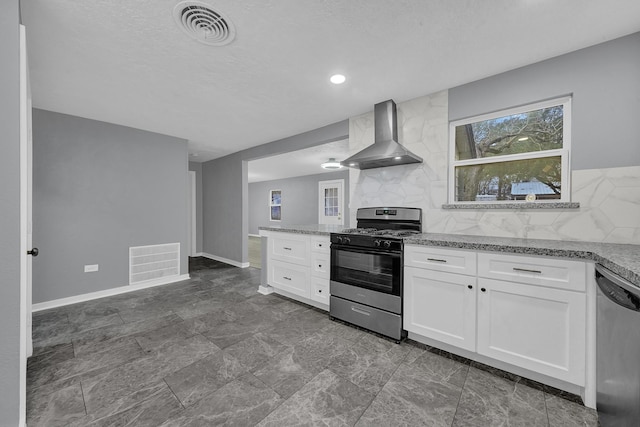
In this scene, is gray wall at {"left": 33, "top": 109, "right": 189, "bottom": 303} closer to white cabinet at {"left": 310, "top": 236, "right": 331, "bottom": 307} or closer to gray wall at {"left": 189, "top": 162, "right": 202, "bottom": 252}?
gray wall at {"left": 189, "top": 162, "right": 202, "bottom": 252}

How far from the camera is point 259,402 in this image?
1.54 m

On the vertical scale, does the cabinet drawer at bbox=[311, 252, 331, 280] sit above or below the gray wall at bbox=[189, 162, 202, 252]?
below

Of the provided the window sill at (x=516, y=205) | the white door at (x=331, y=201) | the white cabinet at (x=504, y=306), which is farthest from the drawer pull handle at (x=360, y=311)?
the white door at (x=331, y=201)

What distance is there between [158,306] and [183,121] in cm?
246

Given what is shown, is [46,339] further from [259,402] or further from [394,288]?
[394,288]

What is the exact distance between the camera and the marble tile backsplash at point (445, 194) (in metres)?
1.82

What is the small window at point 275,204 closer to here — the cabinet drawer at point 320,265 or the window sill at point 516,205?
the cabinet drawer at point 320,265

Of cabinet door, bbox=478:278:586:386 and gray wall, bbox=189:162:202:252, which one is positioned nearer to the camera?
cabinet door, bbox=478:278:586:386

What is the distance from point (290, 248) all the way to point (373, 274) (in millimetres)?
1203

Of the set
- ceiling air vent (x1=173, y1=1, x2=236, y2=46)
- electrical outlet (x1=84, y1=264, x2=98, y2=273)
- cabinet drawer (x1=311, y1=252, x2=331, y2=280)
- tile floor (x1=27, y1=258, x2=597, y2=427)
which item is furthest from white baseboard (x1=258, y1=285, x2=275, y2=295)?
ceiling air vent (x1=173, y1=1, x2=236, y2=46)

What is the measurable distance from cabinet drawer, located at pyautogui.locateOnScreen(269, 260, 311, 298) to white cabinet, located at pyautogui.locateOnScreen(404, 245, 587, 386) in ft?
4.12

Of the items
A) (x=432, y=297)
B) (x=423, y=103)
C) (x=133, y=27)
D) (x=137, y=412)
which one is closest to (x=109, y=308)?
(x=137, y=412)

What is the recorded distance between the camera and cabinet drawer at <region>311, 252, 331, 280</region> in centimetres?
281

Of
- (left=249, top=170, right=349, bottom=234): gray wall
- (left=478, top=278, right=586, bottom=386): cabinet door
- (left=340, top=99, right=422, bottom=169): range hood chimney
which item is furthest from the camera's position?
(left=249, top=170, right=349, bottom=234): gray wall
